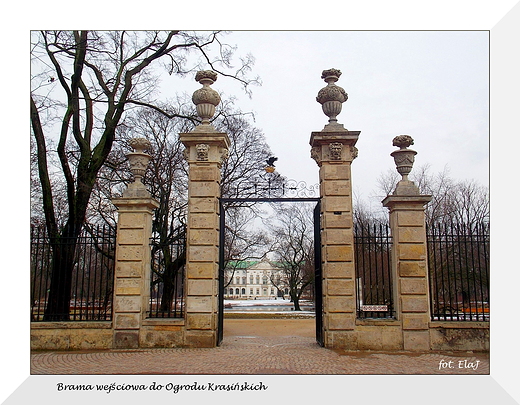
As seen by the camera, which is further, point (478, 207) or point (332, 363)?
point (478, 207)

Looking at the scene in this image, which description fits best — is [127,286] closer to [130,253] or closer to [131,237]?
[130,253]

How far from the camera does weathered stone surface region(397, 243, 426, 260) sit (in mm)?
10133

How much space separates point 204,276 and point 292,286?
23.8m

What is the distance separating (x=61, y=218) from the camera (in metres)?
19.0

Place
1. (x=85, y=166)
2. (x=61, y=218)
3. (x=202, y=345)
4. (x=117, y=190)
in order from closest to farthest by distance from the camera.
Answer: (x=202, y=345)
(x=85, y=166)
(x=61, y=218)
(x=117, y=190)

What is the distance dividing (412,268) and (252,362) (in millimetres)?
4308

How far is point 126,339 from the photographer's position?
33.0 feet

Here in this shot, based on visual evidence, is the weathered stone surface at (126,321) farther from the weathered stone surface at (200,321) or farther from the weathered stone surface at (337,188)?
the weathered stone surface at (337,188)

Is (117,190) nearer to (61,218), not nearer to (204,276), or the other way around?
(61,218)

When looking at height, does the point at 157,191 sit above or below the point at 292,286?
above

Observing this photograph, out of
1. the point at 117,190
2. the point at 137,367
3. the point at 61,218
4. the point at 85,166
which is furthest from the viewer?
the point at 117,190

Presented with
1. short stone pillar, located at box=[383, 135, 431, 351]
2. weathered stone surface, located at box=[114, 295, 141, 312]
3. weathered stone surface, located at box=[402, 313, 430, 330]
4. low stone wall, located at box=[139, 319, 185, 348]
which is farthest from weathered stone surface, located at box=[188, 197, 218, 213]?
weathered stone surface, located at box=[402, 313, 430, 330]

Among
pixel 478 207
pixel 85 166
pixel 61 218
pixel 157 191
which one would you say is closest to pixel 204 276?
pixel 85 166

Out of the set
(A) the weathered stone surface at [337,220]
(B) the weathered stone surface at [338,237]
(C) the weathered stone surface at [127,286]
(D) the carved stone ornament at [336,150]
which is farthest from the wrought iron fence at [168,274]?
(D) the carved stone ornament at [336,150]
